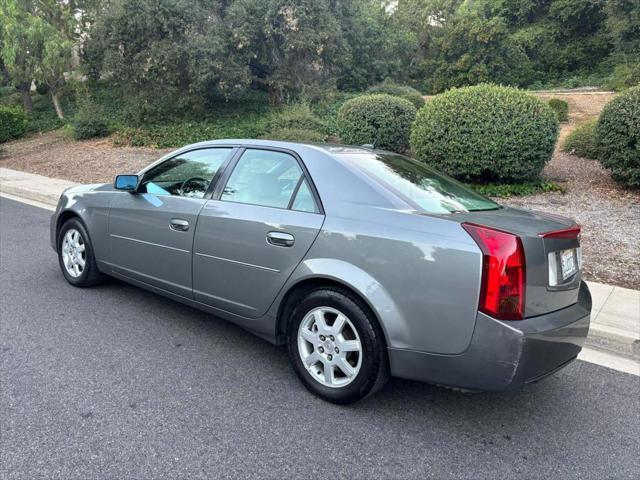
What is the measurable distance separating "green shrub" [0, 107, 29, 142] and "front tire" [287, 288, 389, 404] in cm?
2235

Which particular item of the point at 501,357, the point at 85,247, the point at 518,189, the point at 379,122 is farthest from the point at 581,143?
the point at 85,247

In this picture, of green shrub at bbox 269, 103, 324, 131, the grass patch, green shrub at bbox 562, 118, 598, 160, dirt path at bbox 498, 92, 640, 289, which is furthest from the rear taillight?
green shrub at bbox 269, 103, 324, 131

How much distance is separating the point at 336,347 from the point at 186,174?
6.55 ft

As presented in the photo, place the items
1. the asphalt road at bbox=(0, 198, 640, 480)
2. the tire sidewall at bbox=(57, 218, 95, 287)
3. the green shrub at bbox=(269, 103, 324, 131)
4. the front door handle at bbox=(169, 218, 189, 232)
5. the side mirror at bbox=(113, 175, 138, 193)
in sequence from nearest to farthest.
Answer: the asphalt road at bbox=(0, 198, 640, 480) → the front door handle at bbox=(169, 218, 189, 232) → the side mirror at bbox=(113, 175, 138, 193) → the tire sidewall at bbox=(57, 218, 95, 287) → the green shrub at bbox=(269, 103, 324, 131)

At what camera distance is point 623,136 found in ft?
25.8

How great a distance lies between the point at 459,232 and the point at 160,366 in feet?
7.12

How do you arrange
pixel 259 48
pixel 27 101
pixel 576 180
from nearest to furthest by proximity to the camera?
1. pixel 576 180
2. pixel 259 48
3. pixel 27 101

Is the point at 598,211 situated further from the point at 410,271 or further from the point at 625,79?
the point at 625,79

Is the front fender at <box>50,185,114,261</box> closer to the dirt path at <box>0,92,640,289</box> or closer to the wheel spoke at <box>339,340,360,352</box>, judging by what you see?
the wheel spoke at <box>339,340,360,352</box>

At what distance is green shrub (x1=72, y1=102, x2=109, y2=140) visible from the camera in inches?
714

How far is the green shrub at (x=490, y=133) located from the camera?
8.35 metres

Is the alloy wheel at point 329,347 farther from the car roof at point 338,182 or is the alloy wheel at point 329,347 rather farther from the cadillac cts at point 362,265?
the car roof at point 338,182

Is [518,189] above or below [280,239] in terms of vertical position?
below

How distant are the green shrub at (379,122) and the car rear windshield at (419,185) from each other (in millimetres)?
7195
